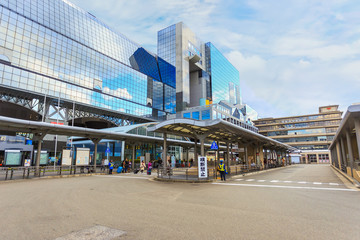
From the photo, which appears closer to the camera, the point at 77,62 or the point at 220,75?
the point at 77,62

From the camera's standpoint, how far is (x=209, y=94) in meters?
87.5

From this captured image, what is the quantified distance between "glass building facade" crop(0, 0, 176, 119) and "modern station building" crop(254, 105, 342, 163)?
47.8 m

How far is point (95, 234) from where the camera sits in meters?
4.21

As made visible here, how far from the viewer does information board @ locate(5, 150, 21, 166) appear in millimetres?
28086

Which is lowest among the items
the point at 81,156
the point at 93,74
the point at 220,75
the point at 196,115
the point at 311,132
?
the point at 81,156

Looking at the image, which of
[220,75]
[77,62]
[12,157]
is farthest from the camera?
[220,75]

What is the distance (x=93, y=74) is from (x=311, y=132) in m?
78.4

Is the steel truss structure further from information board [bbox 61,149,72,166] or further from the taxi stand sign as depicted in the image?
the taxi stand sign

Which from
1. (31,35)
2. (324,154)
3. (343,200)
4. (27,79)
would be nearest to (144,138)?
(343,200)

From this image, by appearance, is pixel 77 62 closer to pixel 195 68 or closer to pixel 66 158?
pixel 66 158

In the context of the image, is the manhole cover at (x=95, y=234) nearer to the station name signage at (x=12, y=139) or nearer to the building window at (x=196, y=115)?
the station name signage at (x=12, y=139)

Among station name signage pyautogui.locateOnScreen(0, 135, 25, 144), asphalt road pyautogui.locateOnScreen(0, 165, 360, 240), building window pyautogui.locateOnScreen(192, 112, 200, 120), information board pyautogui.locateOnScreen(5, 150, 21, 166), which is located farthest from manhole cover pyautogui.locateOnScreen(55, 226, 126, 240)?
building window pyautogui.locateOnScreen(192, 112, 200, 120)

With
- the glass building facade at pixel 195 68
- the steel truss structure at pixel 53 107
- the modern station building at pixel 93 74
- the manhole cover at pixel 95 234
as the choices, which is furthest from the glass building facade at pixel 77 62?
the manhole cover at pixel 95 234

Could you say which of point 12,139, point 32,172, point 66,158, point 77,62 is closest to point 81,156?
point 66,158
